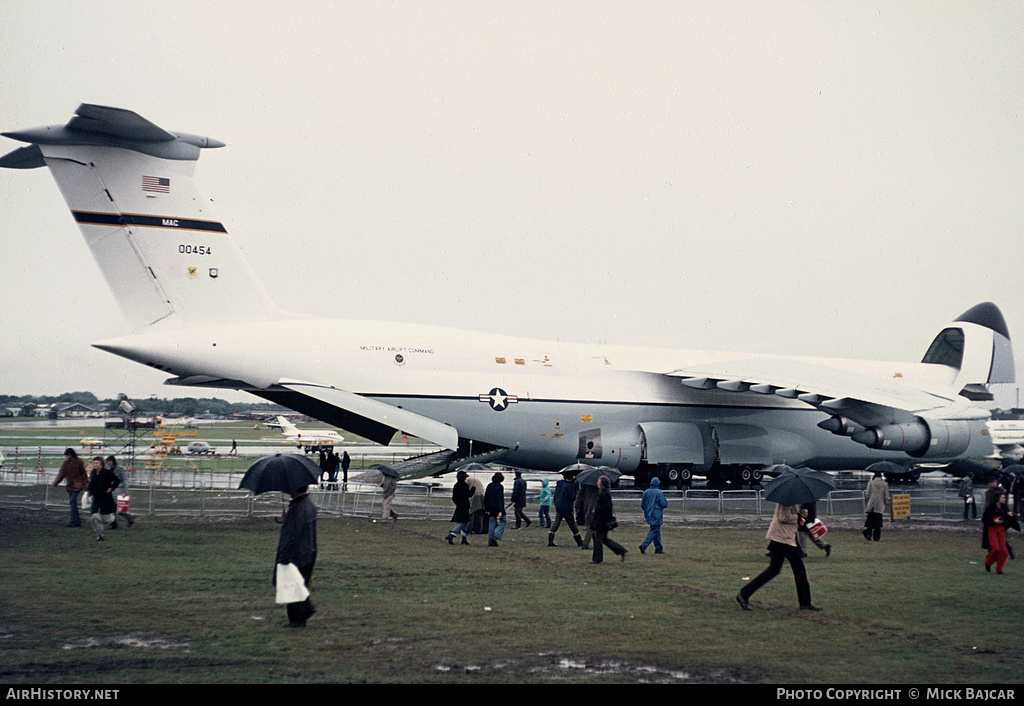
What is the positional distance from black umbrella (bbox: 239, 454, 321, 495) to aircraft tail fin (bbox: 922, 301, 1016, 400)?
1114 inches

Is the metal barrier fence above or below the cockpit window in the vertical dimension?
below

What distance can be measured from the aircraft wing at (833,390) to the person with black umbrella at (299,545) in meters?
18.6

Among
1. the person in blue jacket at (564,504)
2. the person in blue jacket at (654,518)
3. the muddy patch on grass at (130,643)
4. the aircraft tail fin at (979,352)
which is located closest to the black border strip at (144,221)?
the person in blue jacket at (564,504)

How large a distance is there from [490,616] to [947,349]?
1200 inches

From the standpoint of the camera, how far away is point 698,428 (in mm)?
29312

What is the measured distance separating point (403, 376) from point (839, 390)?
12.1 m

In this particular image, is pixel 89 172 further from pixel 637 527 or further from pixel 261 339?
pixel 637 527

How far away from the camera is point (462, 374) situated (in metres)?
25.9

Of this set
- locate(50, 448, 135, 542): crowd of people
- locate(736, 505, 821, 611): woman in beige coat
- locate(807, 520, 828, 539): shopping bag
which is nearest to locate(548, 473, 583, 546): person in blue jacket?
locate(807, 520, 828, 539): shopping bag

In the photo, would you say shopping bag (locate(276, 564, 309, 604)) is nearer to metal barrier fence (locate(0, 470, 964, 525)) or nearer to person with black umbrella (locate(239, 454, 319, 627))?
person with black umbrella (locate(239, 454, 319, 627))

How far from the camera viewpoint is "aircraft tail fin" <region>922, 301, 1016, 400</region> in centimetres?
→ 3350

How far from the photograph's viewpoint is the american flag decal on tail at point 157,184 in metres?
22.3

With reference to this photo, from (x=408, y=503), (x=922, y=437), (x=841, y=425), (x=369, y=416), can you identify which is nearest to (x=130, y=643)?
(x=369, y=416)

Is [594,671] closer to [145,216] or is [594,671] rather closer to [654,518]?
[654,518]
